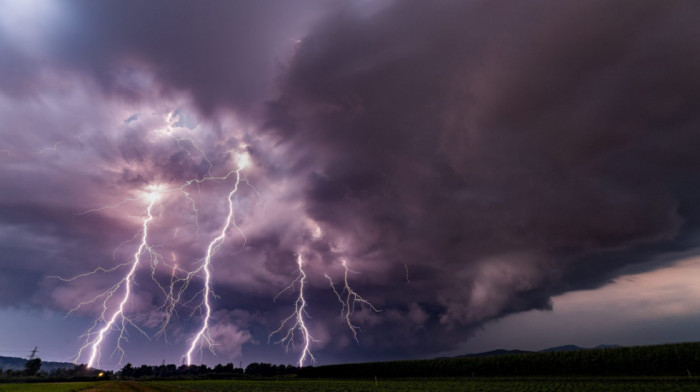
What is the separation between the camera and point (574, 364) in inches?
2598

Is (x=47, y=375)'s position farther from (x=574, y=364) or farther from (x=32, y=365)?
(x=574, y=364)

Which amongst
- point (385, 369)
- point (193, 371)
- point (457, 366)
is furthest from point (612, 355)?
point (193, 371)

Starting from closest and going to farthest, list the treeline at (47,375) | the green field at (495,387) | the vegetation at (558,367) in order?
the green field at (495,387)
the vegetation at (558,367)
the treeline at (47,375)

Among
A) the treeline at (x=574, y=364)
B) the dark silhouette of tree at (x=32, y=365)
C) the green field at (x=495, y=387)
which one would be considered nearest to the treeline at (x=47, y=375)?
the dark silhouette of tree at (x=32, y=365)

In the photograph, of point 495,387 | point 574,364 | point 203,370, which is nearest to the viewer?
point 495,387

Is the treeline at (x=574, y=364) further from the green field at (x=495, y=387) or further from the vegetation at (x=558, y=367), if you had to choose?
the green field at (x=495, y=387)

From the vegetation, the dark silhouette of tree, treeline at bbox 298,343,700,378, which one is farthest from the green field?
the dark silhouette of tree

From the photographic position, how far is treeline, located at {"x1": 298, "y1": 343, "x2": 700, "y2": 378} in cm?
5672

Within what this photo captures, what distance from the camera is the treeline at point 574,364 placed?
56719 mm

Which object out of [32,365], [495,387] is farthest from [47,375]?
[495,387]

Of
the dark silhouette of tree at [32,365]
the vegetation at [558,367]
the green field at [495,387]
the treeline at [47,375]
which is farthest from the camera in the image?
the dark silhouette of tree at [32,365]

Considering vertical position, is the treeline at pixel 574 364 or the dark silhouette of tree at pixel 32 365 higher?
the treeline at pixel 574 364

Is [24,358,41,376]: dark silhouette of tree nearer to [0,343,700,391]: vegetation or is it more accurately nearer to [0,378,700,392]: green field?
[0,343,700,391]: vegetation

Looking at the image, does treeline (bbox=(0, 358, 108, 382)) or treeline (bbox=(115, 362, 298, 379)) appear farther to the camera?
treeline (bbox=(115, 362, 298, 379))
